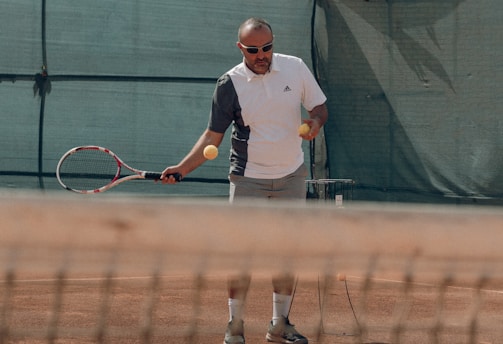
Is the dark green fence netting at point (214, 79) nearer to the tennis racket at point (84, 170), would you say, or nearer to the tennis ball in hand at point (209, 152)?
the tennis racket at point (84, 170)

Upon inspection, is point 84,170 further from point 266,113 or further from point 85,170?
point 266,113

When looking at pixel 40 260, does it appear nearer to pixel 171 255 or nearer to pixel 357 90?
pixel 171 255

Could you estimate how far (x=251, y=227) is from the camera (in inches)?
89.1

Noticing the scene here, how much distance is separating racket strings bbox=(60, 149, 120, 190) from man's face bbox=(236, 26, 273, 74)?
4204 mm

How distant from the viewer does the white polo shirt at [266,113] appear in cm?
454

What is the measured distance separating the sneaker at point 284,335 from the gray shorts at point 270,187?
0.56 m


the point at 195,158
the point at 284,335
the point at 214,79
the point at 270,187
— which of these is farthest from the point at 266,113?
the point at 214,79

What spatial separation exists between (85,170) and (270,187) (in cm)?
425

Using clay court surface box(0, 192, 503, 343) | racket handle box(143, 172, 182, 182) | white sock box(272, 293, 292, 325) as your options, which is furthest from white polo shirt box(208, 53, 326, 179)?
clay court surface box(0, 192, 503, 343)

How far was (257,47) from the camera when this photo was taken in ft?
14.8

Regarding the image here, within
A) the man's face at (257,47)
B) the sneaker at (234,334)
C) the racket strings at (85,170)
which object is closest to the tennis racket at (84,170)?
the racket strings at (85,170)

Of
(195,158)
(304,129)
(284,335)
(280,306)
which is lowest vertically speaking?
(284,335)

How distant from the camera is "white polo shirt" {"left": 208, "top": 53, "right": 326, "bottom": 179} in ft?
14.9

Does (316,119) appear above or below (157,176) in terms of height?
above
